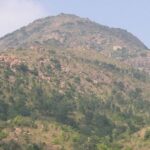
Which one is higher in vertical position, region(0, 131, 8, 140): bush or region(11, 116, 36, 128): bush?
region(11, 116, 36, 128): bush

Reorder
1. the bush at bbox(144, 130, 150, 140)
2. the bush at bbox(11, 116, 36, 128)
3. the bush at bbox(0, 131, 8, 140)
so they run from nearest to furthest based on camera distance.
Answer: the bush at bbox(0, 131, 8, 140), the bush at bbox(11, 116, 36, 128), the bush at bbox(144, 130, 150, 140)

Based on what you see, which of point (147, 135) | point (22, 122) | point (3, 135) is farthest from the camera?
point (147, 135)

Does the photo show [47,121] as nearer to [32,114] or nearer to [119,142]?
[32,114]

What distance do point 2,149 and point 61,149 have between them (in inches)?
839

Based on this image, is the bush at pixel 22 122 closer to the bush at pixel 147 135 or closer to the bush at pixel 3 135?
the bush at pixel 3 135

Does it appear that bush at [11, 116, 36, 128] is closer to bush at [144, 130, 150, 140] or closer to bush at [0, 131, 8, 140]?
bush at [0, 131, 8, 140]

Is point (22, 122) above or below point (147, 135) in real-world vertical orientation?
above

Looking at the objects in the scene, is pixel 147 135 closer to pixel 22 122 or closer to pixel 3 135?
pixel 22 122

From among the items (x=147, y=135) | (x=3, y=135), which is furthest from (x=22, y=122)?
(x=147, y=135)

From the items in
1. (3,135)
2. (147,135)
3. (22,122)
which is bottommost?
(147,135)

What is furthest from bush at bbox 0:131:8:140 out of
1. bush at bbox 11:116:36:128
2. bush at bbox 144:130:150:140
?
bush at bbox 144:130:150:140

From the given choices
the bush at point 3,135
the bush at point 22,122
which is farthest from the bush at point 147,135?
the bush at point 3,135

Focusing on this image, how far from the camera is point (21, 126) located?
17688 centimetres

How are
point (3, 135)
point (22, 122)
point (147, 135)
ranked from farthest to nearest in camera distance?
point (147, 135), point (22, 122), point (3, 135)
